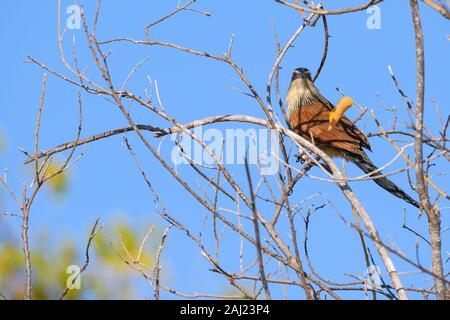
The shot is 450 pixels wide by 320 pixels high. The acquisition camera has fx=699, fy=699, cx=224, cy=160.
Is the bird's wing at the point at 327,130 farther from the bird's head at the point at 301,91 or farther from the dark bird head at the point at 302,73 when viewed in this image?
the dark bird head at the point at 302,73

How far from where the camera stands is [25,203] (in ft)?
11.8

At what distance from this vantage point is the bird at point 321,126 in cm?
611

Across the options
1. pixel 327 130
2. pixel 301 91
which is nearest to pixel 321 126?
pixel 327 130

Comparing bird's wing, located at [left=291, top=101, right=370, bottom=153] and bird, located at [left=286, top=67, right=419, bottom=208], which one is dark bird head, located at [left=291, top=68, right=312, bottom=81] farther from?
bird's wing, located at [left=291, top=101, right=370, bottom=153]

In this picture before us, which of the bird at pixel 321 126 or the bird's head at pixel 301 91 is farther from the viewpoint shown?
the bird's head at pixel 301 91

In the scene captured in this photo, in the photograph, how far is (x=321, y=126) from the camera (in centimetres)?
634

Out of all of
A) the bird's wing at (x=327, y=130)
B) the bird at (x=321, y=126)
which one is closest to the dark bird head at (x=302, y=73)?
the bird at (x=321, y=126)

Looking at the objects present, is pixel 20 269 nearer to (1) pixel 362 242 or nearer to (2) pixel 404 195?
(1) pixel 362 242

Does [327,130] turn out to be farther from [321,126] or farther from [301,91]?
[301,91]

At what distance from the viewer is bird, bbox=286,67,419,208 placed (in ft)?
20.0

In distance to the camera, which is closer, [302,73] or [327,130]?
[327,130]

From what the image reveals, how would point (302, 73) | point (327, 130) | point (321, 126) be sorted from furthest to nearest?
1. point (302, 73)
2. point (321, 126)
3. point (327, 130)

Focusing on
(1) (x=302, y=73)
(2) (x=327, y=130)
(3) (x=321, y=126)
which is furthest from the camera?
→ (1) (x=302, y=73)
